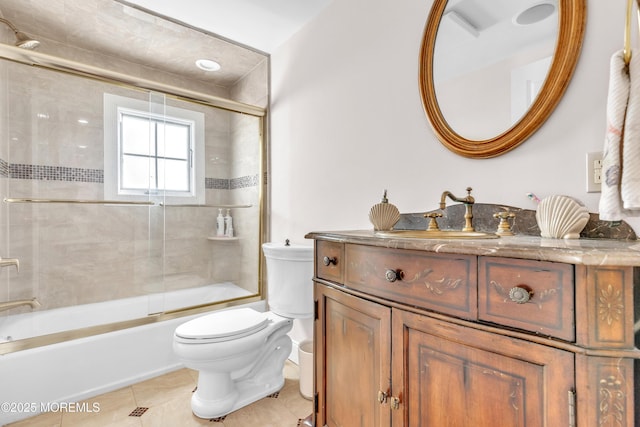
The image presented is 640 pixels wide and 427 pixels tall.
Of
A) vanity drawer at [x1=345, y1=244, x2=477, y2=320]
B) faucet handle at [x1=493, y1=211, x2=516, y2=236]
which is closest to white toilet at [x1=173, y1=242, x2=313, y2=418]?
vanity drawer at [x1=345, y1=244, x2=477, y2=320]

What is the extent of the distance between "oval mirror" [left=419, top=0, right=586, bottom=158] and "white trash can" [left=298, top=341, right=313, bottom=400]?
1310mm

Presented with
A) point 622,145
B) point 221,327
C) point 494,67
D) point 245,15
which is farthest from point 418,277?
point 245,15

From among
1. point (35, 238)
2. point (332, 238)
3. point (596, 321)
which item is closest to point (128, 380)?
point (35, 238)

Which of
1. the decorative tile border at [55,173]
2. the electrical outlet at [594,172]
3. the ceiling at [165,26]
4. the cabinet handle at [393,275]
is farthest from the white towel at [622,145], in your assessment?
the decorative tile border at [55,173]

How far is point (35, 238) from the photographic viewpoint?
212 centimetres

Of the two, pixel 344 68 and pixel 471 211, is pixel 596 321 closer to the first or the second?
pixel 471 211

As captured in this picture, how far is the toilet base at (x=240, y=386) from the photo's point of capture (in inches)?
62.2

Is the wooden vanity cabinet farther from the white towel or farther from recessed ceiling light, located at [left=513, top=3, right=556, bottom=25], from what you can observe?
recessed ceiling light, located at [left=513, top=3, right=556, bottom=25]

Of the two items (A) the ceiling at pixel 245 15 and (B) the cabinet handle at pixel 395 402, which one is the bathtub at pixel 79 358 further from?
(A) the ceiling at pixel 245 15

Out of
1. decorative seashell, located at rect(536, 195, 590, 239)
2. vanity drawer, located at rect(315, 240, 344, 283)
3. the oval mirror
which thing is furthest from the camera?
vanity drawer, located at rect(315, 240, 344, 283)

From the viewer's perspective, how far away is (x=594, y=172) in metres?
0.92

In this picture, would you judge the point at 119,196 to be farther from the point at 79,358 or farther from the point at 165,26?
the point at 165,26

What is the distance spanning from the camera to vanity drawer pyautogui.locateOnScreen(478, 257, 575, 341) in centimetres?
59

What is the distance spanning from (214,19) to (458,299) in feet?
7.71
